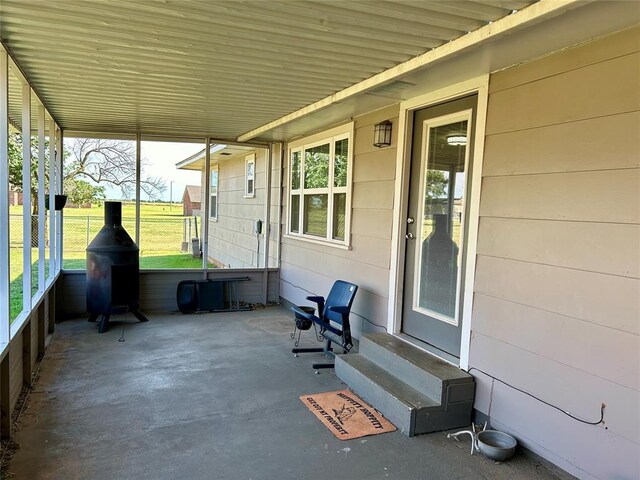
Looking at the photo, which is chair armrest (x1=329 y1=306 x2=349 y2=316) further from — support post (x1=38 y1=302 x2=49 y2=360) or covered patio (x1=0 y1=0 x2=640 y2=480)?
support post (x1=38 y1=302 x2=49 y2=360)

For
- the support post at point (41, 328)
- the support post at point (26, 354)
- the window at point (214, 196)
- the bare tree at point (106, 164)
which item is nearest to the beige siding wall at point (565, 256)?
the support post at point (26, 354)

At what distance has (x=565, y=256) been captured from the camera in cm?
238

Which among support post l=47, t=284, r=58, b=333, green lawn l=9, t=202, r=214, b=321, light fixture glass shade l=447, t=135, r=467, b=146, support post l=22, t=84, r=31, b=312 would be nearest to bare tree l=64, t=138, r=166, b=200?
green lawn l=9, t=202, r=214, b=321

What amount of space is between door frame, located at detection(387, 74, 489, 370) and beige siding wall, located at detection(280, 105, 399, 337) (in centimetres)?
12

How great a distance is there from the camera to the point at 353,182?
457 cm

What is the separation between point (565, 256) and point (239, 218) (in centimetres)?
661

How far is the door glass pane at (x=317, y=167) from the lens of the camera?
17.3 feet

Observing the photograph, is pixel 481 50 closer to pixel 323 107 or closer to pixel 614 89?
pixel 614 89

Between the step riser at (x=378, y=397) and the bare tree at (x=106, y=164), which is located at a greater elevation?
the bare tree at (x=106, y=164)

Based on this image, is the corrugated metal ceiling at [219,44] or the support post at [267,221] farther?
the support post at [267,221]

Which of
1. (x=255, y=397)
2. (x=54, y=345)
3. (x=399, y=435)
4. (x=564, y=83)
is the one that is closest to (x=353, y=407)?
(x=399, y=435)

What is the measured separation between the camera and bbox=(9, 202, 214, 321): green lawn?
19.8 ft

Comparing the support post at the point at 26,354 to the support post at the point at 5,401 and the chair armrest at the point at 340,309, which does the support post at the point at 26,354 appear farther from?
the chair armrest at the point at 340,309

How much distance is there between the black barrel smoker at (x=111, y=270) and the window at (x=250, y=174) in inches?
108
